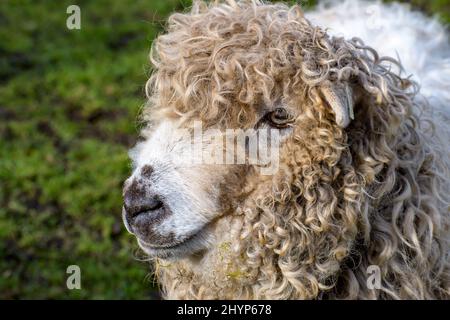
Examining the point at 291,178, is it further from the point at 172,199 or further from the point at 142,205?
the point at 142,205

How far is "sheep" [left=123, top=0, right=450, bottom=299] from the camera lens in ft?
11.3

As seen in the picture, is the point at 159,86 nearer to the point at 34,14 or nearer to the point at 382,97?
the point at 382,97

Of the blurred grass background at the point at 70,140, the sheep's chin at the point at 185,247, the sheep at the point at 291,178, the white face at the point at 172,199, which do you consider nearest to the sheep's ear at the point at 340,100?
the sheep at the point at 291,178

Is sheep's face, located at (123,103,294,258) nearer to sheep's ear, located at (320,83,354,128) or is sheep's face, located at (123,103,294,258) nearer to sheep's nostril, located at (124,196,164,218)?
sheep's nostril, located at (124,196,164,218)

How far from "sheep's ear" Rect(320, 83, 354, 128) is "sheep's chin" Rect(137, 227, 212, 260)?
75cm

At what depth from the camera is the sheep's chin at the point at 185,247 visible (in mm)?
3518

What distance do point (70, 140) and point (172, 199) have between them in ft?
13.1

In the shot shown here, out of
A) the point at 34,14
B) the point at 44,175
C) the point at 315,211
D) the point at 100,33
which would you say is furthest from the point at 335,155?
the point at 34,14

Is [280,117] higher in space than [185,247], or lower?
higher

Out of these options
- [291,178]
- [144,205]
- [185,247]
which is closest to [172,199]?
[144,205]

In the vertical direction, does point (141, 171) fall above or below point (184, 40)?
below

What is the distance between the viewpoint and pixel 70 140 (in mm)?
7211
